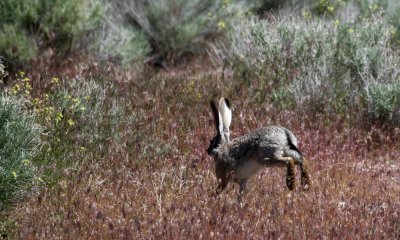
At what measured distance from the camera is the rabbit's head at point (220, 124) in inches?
332

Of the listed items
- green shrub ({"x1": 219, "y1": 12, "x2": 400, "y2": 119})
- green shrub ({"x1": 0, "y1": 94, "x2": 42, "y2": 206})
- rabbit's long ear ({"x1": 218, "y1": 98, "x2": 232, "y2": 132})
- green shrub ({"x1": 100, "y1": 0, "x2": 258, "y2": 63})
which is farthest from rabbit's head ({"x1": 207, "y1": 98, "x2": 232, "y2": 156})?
green shrub ({"x1": 100, "y1": 0, "x2": 258, "y2": 63})

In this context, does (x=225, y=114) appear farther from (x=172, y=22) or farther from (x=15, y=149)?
(x=172, y=22)

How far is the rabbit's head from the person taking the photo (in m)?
8.45

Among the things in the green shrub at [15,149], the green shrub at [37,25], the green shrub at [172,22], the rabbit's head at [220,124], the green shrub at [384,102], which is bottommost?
the green shrub at [172,22]

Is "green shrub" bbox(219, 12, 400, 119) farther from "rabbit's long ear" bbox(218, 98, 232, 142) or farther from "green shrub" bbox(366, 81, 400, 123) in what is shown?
"rabbit's long ear" bbox(218, 98, 232, 142)

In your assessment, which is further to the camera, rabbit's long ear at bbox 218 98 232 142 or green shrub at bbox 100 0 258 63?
green shrub at bbox 100 0 258 63

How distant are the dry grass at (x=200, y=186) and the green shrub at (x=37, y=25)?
7.75 feet

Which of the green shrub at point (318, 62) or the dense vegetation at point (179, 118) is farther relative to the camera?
the green shrub at point (318, 62)

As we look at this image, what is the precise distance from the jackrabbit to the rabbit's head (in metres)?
0.02

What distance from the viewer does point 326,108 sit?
1112cm

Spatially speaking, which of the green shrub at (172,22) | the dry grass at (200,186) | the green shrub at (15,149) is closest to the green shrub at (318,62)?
the dry grass at (200,186)

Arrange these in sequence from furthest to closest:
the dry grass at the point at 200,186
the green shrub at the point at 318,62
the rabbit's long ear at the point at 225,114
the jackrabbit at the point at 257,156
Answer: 1. the green shrub at the point at 318,62
2. the rabbit's long ear at the point at 225,114
3. the jackrabbit at the point at 257,156
4. the dry grass at the point at 200,186

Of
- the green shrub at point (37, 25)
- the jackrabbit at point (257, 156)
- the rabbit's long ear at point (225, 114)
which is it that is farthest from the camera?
Answer: the green shrub at point (37, 25)

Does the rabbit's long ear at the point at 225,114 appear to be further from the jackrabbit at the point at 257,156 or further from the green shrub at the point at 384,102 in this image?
the green shrub at the point at 384,102
